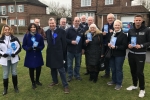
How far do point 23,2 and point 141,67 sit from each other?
40.8 metres

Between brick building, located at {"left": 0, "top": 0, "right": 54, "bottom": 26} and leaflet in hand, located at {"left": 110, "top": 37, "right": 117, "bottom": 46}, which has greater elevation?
brick building, located at {"left": 0, "top": 0, "right": 54, "bottom": 26}

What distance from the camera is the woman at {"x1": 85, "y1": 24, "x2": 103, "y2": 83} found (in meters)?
5.52

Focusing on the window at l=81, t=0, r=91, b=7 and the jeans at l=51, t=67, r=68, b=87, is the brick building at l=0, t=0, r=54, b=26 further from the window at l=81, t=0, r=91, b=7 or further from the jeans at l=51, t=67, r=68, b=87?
the jeans at l=51, t=67, r=68, b=87

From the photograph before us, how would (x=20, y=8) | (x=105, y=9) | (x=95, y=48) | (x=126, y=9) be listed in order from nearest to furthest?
(x=95, y=48) < (x=126, y=9) < (x=105, y=9) < (x=20, y=8)

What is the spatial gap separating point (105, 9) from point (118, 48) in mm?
27290

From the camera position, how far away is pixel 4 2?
140ft

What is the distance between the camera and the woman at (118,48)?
491 centimetres

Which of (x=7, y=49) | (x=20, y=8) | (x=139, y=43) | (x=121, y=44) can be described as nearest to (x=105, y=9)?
(x=20, y=8)

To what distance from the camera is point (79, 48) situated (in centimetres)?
571

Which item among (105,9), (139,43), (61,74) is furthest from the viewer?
(105,9)

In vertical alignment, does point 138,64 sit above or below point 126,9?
below

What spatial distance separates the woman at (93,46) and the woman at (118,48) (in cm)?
48

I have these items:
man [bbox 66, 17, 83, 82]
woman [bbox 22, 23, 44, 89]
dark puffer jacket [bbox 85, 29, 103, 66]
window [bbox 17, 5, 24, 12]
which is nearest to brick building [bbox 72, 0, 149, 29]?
window [bbox 17, 5, 24, 12]

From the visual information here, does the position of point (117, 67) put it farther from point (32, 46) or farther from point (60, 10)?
point (60, 10)
